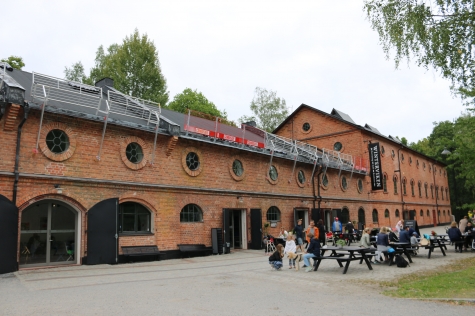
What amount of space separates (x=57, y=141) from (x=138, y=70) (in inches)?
940

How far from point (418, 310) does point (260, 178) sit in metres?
14.1

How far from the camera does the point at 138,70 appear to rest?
35250mm

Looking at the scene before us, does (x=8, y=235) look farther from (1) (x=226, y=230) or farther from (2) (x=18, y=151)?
(1) (x=226, y=230)

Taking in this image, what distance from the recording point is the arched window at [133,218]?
1427cm

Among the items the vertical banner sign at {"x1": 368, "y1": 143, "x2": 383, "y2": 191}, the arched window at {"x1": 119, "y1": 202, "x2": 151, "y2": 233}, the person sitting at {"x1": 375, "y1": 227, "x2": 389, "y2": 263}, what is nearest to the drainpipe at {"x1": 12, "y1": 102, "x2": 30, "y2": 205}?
the arched window at {"x1": 119, "y1": 202, "x2": 151, "y2": 233}

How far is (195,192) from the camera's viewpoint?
54.8 feet

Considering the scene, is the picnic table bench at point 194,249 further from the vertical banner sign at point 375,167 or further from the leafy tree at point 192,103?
the leafy tree at point 192,103

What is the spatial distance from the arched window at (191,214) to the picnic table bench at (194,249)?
108cm

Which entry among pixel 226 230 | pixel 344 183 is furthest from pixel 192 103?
pixel 226 230

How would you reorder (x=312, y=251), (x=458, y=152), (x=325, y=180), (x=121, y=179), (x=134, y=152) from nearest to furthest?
(x=312, y=251) < (x=121, y=179) < (x=134, y=152) < (x=458, y=152) < (x=325, y=180)

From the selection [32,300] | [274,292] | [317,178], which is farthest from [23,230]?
[317,178]

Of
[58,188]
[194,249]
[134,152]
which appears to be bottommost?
[194,249]

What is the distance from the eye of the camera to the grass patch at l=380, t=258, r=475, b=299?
24.9 ft

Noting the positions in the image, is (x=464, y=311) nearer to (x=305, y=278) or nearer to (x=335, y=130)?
(x=305, y=278)
